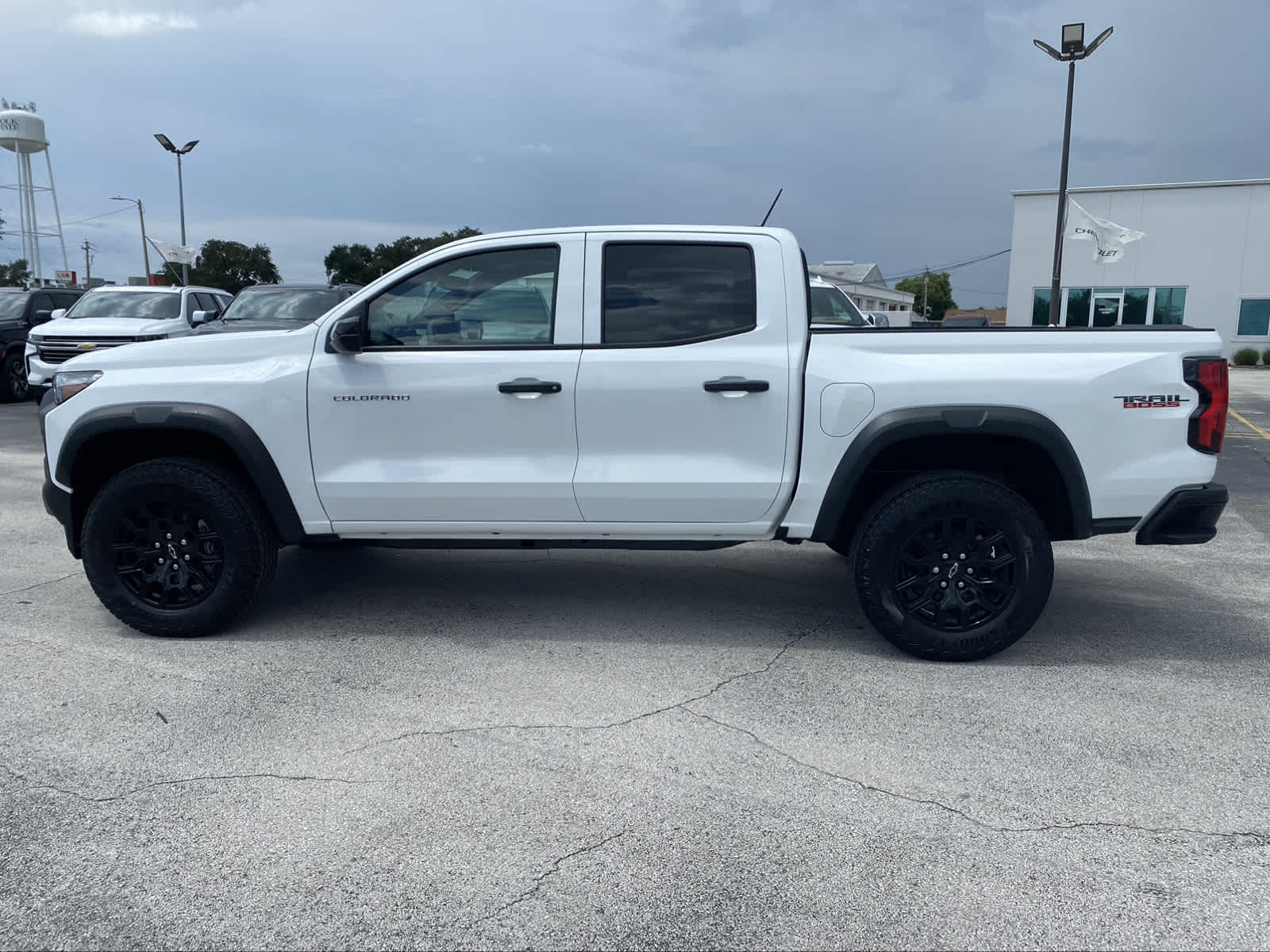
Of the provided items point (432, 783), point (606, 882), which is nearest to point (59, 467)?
point (432, 783)

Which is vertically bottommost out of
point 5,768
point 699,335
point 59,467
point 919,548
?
point 5,768

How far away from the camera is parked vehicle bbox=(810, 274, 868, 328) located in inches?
408

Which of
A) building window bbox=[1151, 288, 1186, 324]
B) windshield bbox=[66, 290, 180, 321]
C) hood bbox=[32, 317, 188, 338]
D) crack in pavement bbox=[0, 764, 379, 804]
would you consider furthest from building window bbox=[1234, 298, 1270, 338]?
crack in pavement bbox=[0, 764, 379, 804]

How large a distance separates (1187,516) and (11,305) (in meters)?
17.9

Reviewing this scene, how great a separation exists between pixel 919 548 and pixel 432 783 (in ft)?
7.66

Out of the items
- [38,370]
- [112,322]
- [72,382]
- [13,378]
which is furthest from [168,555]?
[13,378]

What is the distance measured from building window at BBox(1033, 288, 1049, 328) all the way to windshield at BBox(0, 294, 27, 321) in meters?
31.0

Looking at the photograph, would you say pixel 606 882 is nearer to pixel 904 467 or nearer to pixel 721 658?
pixel 721 658

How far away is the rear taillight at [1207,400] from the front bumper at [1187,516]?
0.19 meters

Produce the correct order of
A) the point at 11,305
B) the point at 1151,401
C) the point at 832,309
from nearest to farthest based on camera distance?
the point at 1151,401 → the point at 832,309 → the point at 11,305

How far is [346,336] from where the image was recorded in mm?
4359

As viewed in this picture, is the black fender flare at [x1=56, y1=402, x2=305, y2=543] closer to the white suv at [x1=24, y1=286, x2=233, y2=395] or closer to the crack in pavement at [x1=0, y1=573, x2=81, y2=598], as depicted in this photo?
the crack in pavement at [x1=0, y1=573, x2=81, y2=598]

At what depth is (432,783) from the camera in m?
3.29

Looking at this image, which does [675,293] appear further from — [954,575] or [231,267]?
[231,267]
